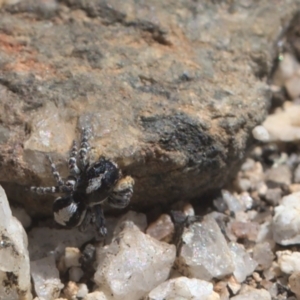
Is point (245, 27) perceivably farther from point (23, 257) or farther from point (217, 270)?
point (23, 257)

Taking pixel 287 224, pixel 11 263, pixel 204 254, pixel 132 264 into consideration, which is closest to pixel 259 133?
pixel 287 224

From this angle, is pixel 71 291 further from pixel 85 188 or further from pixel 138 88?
pixel 138 88

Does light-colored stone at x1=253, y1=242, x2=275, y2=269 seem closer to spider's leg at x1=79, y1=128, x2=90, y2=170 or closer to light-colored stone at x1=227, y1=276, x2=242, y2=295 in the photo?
light-colored stone at x1=227, y1=276, x2=242, y2=295

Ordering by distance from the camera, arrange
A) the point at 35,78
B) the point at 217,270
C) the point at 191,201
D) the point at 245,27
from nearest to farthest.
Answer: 1. the point at 217,270
2. the point at 35,78
3. the point at 191,201
4. the point at 245,27

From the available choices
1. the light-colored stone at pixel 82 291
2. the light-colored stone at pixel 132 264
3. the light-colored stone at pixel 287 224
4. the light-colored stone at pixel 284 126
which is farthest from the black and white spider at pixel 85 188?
the light-colored stone at pixel 284 126

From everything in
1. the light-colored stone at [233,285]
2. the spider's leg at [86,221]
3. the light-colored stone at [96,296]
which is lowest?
the light-colored stone at [96,296]

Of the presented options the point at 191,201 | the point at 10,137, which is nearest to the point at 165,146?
the point at 191,201

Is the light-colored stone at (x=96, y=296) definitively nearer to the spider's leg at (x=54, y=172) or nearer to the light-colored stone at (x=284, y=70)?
the spider's leg at (x=54, y=172)
